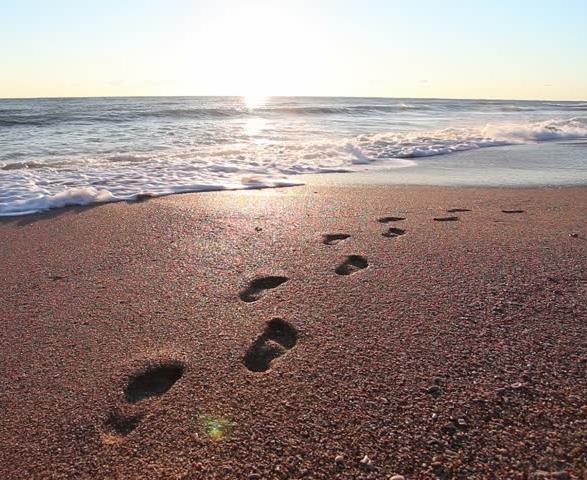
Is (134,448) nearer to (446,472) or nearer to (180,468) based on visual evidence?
(180,468)

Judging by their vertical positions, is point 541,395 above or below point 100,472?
above

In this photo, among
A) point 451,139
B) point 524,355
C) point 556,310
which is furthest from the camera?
point 451,139

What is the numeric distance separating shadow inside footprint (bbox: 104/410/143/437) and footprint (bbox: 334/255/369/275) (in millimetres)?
1426

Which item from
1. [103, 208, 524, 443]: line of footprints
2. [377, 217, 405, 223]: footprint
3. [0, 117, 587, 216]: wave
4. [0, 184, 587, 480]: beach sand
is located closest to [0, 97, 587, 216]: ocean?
[0, 117, 587, 216]: wave

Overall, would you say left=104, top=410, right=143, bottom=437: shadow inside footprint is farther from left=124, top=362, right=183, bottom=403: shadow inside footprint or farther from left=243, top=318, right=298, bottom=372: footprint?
left=243, top=318, right=298, bottom=372: footprint

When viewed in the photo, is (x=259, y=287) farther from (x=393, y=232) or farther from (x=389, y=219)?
(x=389, y=219)

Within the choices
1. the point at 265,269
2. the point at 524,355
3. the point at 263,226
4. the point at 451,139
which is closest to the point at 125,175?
the point at 263,226

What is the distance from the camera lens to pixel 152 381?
1.78m

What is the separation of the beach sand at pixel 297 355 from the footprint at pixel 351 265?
19 millimetres

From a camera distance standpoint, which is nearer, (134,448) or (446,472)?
(446,472)

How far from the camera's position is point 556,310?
7.00ft

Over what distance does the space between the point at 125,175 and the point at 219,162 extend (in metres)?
1.53

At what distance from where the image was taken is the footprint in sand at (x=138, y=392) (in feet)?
5.03

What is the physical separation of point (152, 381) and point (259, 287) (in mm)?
903
